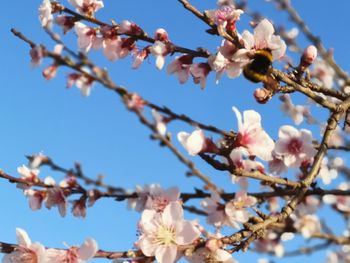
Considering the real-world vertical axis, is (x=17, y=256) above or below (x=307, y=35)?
below

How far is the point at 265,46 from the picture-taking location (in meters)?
2.98

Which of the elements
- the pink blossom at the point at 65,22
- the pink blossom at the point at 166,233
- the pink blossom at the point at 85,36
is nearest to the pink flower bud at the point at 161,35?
the pink blossom at the point at 85,36

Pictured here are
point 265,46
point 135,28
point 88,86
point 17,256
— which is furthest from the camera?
point 135,28

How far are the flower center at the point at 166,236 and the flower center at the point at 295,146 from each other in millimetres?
938

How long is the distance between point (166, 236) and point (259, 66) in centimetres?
106

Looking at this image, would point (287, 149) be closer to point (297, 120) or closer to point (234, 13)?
point (234, 13)

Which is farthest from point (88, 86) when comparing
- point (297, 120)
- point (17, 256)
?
point (297, 120)

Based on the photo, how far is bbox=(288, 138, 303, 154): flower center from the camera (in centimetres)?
304

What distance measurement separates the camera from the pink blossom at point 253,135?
8.96 ft

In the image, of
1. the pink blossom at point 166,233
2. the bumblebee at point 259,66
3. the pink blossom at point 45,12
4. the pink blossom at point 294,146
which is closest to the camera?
the pink blossom at point 166,233

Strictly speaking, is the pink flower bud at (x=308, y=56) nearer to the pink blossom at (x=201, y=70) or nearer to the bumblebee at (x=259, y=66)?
the bumblebee at (x=259, y=66)

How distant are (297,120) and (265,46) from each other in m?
2.11

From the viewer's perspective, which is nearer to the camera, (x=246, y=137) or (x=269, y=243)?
(x=246, y=137)

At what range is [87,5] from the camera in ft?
12.1
